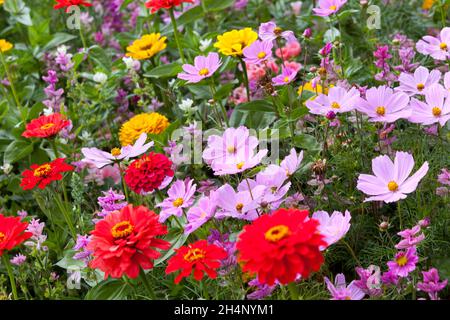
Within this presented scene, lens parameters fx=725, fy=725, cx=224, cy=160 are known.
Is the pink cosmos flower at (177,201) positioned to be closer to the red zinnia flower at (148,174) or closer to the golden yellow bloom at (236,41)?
the red zinnia flower at (148,174)

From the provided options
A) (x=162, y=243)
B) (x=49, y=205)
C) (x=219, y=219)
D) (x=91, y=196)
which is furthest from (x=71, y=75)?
(x=162, y=243)

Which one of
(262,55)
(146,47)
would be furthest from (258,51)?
(146,47)

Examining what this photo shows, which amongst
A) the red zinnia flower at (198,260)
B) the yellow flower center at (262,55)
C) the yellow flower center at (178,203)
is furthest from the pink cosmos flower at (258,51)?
the red zinnia flower at (198,260)

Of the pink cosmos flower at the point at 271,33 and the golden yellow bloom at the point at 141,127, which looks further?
the golden yellow bloom at the point at 141,127

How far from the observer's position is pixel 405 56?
154 cm

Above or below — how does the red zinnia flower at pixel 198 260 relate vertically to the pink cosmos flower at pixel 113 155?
below

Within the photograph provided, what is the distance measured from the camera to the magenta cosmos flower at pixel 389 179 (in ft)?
3.88

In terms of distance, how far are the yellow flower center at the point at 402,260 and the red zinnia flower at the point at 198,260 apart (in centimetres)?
27

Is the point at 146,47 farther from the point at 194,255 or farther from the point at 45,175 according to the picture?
the point at 194,255

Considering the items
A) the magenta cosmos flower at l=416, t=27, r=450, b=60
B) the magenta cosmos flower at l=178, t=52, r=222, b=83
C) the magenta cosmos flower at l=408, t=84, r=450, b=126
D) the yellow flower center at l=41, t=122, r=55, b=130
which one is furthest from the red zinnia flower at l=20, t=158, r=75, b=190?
the magenta cosmos flower at l=416, t=27, r=450, b=60

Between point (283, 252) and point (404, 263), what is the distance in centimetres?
29

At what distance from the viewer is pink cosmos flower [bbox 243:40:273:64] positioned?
1.46 m

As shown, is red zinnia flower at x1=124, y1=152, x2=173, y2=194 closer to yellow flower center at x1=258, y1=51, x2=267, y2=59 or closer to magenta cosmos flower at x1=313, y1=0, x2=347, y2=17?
yellow flower center at x1=258, y1=51, x2=267, y2=59

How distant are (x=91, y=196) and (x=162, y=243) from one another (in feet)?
2.29
